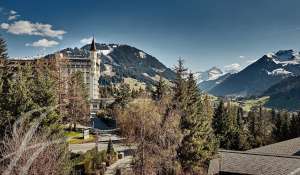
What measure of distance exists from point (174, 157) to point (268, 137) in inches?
2356

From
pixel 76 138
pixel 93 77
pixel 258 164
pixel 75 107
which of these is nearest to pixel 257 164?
pixel 258 164

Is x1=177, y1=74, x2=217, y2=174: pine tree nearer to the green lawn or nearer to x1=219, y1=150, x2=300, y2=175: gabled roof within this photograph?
x1=219, y1=150, x2=300, y2=175: gabled roof

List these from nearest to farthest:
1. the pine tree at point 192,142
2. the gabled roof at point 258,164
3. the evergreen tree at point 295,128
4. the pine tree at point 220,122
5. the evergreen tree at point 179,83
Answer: the gabled roof at point 258,164 < the pine tree at point 192,142 < the evergreen tree at point 179,83 < the pine tree at point 220,122 < the evergreen tree at point 295,128

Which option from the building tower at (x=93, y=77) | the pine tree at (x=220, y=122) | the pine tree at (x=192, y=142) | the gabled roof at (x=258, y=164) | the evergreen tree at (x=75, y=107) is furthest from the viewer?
the building tower at (x=93, y=77)

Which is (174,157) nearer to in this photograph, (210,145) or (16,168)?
(210,145)

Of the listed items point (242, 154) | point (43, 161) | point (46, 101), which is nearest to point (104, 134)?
point (46, 101)

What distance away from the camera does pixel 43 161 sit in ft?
86.6

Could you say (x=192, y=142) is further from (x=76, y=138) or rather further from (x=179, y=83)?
(x=76, y=138)

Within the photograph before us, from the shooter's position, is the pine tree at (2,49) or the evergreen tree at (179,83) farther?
the pine tree at (2,49)

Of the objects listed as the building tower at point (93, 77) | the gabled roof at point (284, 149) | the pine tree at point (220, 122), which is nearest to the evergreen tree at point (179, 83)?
the gabled roof at point (284, 149)

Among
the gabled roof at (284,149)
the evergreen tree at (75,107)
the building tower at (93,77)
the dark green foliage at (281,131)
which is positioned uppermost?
the building tower at (93,77)

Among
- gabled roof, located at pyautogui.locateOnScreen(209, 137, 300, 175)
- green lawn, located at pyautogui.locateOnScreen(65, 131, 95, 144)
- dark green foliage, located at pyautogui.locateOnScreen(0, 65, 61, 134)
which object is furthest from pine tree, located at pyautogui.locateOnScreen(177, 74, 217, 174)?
green lawn, located at pyautogui.locateOnScreen(65, 131, 95, 144)

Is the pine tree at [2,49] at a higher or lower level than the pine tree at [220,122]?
higher

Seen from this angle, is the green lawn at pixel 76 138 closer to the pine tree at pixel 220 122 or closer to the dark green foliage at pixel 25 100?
the pine tree at pixel 220 122
